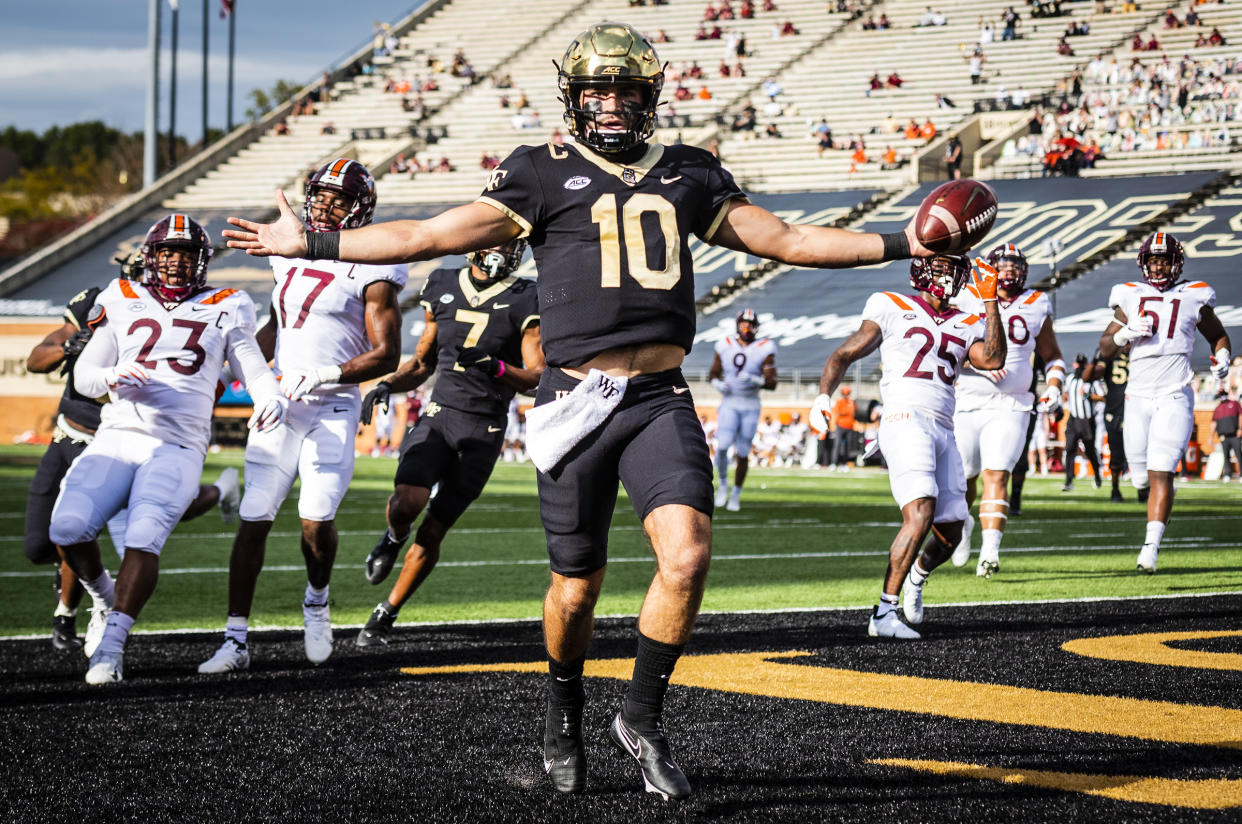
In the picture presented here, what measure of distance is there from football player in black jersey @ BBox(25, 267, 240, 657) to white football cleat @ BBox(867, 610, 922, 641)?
325cm

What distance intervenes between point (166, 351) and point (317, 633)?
1.35 m

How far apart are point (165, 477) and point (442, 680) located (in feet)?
4.74

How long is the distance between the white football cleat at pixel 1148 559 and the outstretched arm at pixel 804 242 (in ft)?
18.2

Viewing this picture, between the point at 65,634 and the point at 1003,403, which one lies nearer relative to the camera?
the point at 65,634

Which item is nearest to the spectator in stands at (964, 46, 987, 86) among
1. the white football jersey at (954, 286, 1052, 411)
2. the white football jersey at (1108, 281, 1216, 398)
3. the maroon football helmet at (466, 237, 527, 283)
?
the white football jersey at (954, 286, 1052, 411)

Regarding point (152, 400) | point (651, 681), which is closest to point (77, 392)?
point (152, 400)

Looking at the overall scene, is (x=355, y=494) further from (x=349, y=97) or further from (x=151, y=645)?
(x=349, y=97)

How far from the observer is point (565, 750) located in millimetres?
3838

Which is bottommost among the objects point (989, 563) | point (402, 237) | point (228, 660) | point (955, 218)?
point (989, 563)

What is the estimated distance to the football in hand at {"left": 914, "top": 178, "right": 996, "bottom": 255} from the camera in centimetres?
394

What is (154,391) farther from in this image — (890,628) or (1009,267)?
(1009,267)

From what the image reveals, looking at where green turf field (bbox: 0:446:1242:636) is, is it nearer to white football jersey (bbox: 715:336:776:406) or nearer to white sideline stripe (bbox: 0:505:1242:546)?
white sideline stripe (bbox: 0:505:1242:546)

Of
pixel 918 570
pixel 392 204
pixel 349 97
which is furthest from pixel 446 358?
pixel 349 97

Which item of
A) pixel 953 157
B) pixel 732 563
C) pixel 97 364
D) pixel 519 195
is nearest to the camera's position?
pixel 519 195
